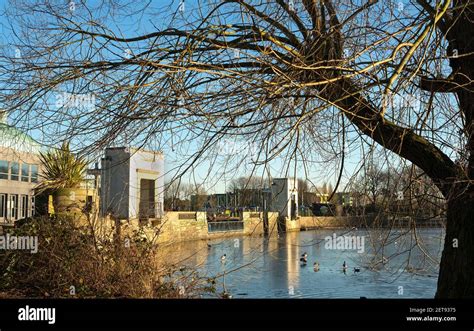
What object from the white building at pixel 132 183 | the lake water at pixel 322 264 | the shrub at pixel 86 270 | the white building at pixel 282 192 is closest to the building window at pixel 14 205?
the lake water at pixel 322 264

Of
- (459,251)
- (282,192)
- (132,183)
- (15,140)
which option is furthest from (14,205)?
(459,251)

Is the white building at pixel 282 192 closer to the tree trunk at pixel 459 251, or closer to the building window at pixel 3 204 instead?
the tree trunk at pixel 459 251

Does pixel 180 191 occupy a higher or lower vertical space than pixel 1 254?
higher

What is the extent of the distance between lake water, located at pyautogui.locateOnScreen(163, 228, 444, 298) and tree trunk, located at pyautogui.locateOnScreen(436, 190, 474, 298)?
1.34ft

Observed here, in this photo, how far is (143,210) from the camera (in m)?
8.17

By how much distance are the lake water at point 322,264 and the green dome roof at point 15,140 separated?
2.74 meters

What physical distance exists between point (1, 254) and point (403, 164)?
628cm

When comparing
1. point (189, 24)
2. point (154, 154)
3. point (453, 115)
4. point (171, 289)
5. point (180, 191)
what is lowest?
point (171, 289)

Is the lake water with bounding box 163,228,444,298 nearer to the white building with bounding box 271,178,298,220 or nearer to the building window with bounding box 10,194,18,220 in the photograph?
the white building with bounding box 271,178,298,220

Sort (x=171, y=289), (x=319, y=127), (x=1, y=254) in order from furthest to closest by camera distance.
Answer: (x=1, y=254), (x=171, y=289), (x=319, y=127)

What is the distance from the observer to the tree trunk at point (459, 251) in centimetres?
546

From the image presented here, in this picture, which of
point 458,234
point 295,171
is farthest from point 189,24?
point 458,234

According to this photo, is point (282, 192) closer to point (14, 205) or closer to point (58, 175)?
point (58, 175)
